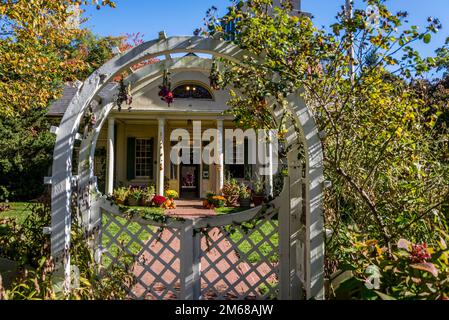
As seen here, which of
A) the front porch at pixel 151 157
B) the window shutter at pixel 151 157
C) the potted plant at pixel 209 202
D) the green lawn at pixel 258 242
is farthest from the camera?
the window shutter at pixel 151 157

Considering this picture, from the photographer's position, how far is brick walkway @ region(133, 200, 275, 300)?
144 inches

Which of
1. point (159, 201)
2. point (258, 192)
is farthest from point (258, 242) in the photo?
point (258, 192)

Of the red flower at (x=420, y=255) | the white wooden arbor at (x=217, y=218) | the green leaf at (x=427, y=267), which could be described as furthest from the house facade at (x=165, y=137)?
the green leaf at (x=427, y=267)

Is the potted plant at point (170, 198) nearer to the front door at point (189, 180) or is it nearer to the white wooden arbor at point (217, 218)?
the front door at point (189, 180)

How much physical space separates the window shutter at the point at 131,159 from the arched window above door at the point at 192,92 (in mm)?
3068

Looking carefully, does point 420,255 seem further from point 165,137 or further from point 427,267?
point 165,137

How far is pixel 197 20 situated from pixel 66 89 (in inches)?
582

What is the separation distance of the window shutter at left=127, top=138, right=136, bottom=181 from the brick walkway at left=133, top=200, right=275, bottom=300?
4.88 metres

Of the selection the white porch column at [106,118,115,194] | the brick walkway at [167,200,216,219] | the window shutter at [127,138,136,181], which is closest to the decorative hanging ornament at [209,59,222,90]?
the brick walkway at [167,200,216,219]

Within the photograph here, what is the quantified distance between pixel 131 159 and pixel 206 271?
12116 millimetres

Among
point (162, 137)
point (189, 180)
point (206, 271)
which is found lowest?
point (206, 271)

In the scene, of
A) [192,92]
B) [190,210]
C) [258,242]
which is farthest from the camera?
[192,92]

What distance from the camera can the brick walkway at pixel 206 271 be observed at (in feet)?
12.0

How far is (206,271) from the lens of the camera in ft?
12.0
